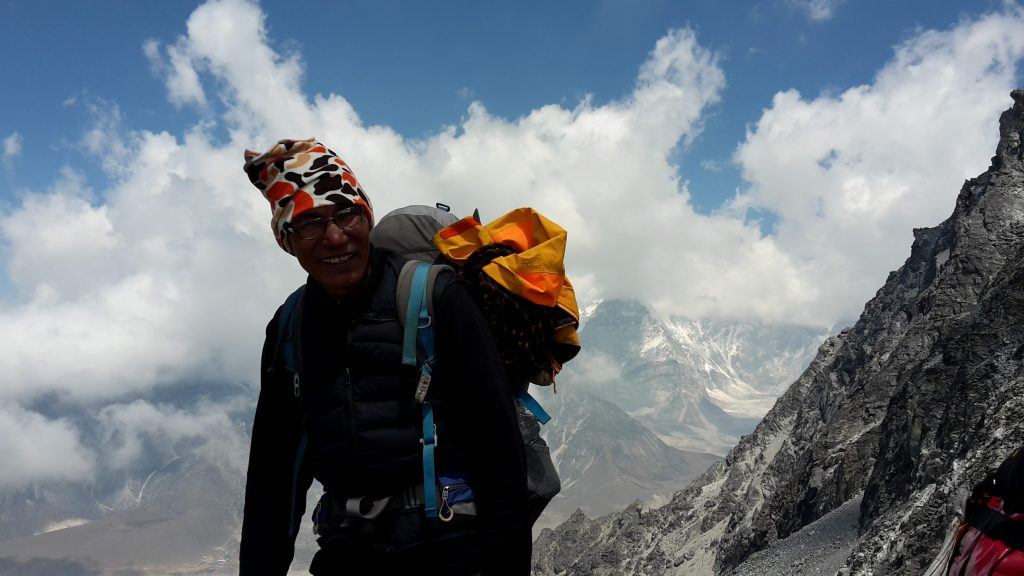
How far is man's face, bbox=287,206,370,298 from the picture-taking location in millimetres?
4039

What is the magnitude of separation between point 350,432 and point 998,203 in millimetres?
66287

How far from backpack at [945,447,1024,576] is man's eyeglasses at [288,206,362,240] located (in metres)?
4.15

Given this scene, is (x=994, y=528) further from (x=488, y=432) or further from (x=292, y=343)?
(x=292, y=343)

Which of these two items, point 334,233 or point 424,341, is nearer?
point 424,341

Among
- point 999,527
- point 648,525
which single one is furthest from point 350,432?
point 648,525

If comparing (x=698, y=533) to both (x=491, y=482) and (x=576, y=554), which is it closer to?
(x=576, y=554)

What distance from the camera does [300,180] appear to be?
4164mm

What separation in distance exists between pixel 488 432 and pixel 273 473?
174cm

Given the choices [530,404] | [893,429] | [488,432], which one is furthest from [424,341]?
[893,429]

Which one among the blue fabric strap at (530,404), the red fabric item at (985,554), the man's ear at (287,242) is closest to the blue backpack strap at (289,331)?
the man's ear at (287,242)

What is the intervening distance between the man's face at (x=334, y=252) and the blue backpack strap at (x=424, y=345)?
0.35m

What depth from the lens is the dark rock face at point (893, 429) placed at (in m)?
16.3

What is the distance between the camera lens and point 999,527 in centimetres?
387

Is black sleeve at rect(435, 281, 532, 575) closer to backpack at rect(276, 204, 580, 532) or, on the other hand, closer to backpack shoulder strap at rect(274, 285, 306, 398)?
backpack at rect(276, 204, 580, 532)
